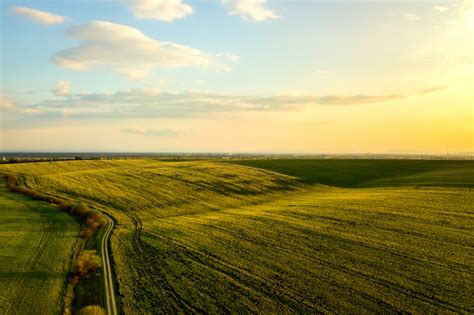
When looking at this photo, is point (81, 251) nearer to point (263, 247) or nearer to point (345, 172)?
point (263, 247)

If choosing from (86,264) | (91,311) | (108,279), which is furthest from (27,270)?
(91,311)

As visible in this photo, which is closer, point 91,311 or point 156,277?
point 91,311

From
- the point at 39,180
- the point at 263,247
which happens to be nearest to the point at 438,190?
the point at 263,247

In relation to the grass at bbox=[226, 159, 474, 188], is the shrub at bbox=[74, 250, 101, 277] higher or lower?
lower

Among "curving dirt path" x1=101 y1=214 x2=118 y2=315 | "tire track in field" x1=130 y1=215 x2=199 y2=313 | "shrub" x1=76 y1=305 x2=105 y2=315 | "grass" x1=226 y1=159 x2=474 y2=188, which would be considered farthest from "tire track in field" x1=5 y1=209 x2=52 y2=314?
"grass" x1=226 y1=159 x2=474 y2=188

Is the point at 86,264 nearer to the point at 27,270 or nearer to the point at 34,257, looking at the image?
the point at 27,270

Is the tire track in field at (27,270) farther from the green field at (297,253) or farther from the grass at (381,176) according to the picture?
the grass at (381,176)

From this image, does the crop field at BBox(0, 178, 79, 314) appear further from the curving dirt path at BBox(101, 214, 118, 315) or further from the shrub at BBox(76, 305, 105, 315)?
the curving dirt path at BBox(101, 214, 118, 315)
